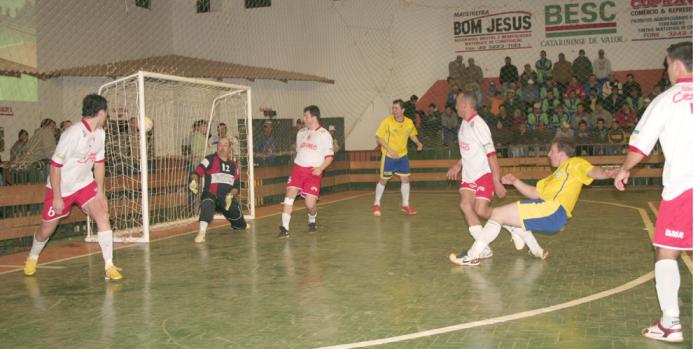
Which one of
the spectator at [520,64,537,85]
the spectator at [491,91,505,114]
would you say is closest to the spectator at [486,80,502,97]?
the spectator at [491,91,505,114]

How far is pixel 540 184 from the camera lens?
7984 millimetres

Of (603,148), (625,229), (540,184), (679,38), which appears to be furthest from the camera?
(679,38)

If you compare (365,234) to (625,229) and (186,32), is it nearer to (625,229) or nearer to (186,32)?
(625,229)

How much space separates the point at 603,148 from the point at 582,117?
109 centimetres

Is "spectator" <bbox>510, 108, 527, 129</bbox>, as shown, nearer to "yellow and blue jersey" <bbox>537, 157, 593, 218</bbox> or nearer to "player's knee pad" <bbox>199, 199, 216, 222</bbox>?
"player's knee pad" <bbox>199, 199, 216, 222</bbox>

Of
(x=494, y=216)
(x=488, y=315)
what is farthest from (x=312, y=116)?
(x=488, y=315)

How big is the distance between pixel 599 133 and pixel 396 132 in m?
8.41

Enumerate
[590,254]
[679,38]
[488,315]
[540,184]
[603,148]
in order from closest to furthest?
[488,315], [540,184], [590,254], [603,148], [679,38]

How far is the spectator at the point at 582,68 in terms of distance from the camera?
72.8 feet

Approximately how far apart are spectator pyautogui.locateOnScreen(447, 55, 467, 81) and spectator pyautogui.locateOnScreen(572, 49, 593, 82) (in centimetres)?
362

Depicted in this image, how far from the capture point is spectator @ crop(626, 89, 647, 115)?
20.8 m

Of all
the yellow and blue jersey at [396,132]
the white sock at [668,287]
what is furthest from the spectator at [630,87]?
the white sock at [668,287]

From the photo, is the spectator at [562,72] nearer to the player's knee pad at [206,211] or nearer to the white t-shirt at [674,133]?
the player's knee pad at [206,211]

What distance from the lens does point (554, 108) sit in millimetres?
21219
